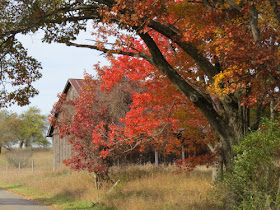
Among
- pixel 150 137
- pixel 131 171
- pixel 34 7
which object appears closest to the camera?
pixel 34 7

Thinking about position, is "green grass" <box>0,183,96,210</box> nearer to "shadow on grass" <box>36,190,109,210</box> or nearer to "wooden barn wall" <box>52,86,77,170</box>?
"shadow on grass" <box>36,190,109,210</box>

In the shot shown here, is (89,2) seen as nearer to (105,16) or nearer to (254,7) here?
(105,16)

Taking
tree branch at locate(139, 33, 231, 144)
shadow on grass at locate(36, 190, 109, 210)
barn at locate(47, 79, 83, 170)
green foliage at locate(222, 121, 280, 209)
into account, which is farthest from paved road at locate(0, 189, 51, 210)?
barn at locate(47, 79, 83, 170)

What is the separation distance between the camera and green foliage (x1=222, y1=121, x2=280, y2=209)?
7.70 m

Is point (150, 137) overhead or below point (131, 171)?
overhead

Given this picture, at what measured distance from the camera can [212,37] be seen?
35.8ft

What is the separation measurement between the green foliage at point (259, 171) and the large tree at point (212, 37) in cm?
135

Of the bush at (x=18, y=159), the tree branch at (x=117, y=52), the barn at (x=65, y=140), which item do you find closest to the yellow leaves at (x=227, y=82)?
the tree branch at (x=117, y=52)

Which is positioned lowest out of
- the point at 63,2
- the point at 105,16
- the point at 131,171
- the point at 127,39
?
the point at 131,171

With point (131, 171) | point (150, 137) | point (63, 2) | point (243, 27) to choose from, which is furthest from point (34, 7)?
point (131, 171)

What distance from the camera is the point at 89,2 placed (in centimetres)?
1084

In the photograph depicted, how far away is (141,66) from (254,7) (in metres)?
6.58

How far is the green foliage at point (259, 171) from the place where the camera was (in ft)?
25.3

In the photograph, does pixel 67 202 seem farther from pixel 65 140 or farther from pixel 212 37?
pixel 65 140
